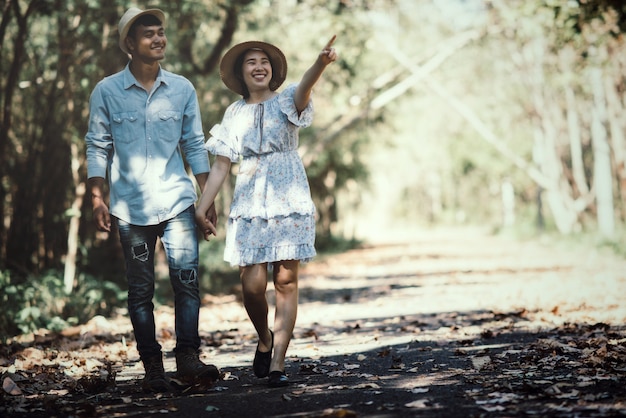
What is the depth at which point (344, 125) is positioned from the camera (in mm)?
21234

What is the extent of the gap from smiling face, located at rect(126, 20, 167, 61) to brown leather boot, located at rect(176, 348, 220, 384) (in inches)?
78.5

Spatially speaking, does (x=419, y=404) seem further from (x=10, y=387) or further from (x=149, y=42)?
(x=149, y=42)

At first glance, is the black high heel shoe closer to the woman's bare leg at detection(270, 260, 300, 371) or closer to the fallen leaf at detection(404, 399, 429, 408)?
the woman's bare leg at detection(270, 260, 300, 371)

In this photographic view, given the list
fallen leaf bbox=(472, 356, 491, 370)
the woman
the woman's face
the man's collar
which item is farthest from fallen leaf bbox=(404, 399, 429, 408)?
the man's collar

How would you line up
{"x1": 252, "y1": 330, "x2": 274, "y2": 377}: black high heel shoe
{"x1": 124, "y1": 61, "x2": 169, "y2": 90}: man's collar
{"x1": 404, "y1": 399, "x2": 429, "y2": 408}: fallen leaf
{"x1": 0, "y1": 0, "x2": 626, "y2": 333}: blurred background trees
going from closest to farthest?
1. {"x1": 404, "y1": 399, "x2": 429, "y2": 408}: fallen leaf
2. {"x1": 124, "y1": 61, "x2": 169, "y2": 90}: man's collar
3. {"x1": 252, "y1": 330, "x2": 274, "y2": 377}: black high heel shoe
4. {"x1": 0, "y1": 0, "x2": 626, "y2": 333}: blurred background trees

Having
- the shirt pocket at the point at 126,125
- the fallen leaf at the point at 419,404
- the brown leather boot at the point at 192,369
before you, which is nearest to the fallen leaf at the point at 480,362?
the fallen leaf at the point at 419,404

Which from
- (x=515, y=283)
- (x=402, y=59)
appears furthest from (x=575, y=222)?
(x=515, y=283)

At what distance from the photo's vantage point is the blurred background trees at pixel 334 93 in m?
11.3

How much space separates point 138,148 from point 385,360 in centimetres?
253

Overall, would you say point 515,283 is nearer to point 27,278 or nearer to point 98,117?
point 27,278

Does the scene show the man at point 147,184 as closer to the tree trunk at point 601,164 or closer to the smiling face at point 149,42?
the smiling face at point 149,42

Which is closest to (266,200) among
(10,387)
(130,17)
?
(130,17)

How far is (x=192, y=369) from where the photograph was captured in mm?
5684

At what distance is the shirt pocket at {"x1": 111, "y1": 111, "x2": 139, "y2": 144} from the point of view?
5848 mm
